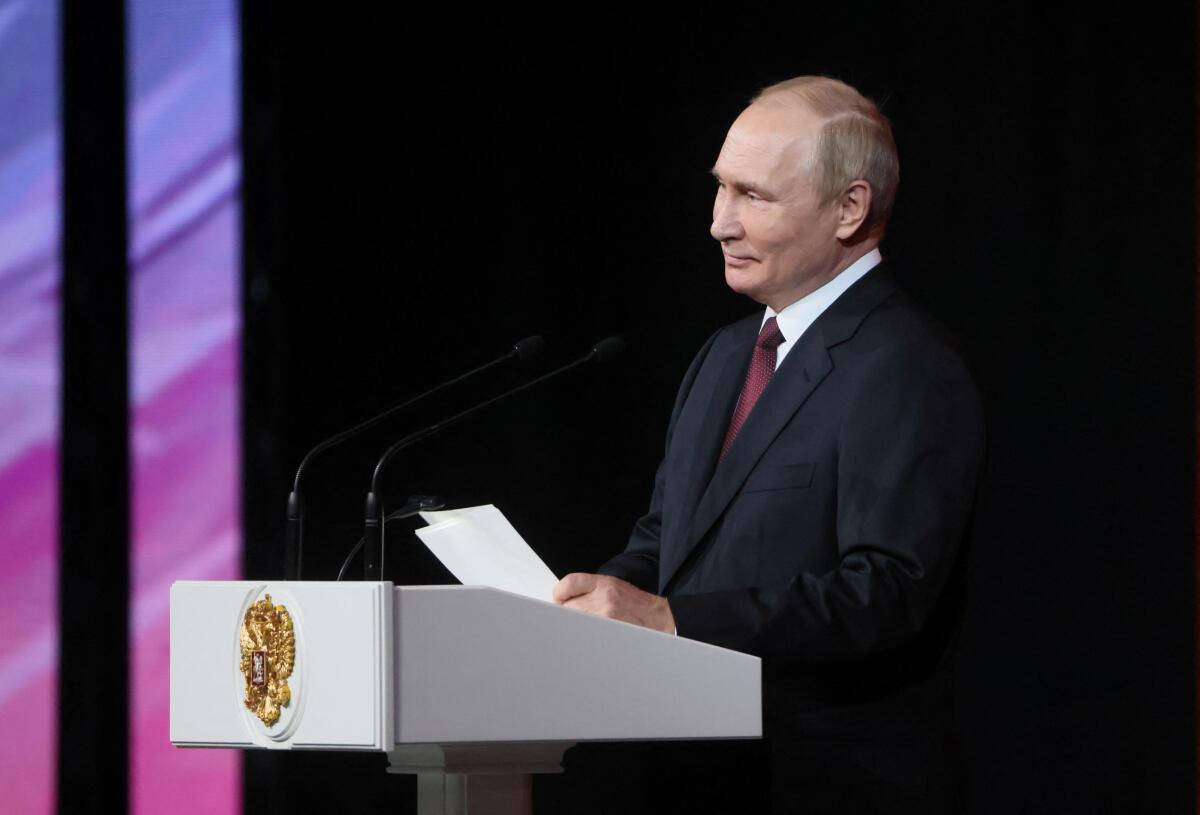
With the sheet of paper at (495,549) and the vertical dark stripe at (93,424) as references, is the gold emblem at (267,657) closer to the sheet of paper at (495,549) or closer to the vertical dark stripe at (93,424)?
the sheet of paper at (495,549)

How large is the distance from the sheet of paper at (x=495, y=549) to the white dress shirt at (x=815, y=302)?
0.54 m

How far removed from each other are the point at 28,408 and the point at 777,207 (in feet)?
5.81

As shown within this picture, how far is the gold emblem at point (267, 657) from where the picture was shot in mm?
1733

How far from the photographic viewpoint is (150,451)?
11.7 feet

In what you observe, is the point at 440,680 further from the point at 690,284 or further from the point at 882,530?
the point at 690,284

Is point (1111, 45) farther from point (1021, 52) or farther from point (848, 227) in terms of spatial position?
point (848, 227)

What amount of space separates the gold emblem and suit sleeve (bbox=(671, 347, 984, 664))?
46 cm

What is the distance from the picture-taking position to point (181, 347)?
3.60 metres

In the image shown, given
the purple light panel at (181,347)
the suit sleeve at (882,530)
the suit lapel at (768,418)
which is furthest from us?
the purple light panel at (181,347)

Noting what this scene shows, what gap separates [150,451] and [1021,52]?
6.32 ft

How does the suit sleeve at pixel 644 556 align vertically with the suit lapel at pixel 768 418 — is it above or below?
below

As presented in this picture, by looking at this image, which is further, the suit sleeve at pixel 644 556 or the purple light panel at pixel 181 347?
the purple light panel at pixel 181 347

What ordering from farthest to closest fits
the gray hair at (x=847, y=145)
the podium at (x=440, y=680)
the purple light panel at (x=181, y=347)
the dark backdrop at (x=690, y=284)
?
the purple light panel at (x=181, y=347)
the dark backdrop at (x=690, y=284)
the gray hair at (x=847, y=145)
the podium at (x=440, y=680)

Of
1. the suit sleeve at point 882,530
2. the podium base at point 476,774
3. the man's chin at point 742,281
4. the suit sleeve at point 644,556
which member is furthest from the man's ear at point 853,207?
the podium base at point 476,774
